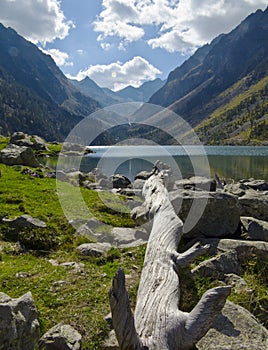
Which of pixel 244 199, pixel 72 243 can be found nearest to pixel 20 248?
pixel 72 243

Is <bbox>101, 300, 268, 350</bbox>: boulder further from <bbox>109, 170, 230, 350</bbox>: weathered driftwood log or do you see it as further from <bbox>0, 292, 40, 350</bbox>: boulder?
<bbox>0, 292, 40, 350</bbox>: boulder

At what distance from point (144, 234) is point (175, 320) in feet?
24.9

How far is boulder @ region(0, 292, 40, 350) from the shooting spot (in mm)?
4824

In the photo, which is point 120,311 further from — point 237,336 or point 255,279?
point 255,279

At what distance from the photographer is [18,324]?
5.14 meters

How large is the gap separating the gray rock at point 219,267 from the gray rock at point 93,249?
3675 millimetres

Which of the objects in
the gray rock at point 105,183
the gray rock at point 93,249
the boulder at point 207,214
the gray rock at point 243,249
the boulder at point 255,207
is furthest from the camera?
the gray rock at point 105,183

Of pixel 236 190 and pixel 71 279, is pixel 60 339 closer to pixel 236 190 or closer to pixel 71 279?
pixel 71 279

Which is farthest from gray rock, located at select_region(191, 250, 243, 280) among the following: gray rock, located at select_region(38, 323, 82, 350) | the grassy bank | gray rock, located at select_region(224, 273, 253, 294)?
gray rock, located at select_region(38, 323, 82, 350)

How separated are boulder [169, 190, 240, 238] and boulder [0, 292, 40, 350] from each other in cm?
733

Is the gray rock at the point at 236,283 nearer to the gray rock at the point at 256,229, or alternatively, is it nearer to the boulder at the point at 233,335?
the boulder at the point at 233,335

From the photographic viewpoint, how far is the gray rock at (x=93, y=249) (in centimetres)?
1078

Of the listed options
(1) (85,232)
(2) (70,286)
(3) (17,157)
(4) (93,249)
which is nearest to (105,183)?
(3) (17,157)

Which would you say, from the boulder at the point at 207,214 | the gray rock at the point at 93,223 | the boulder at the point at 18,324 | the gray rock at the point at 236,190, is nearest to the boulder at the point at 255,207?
the boulder at the point at 207,214
